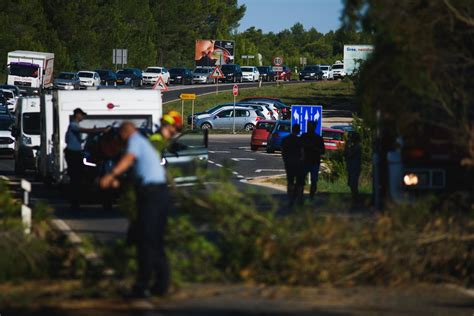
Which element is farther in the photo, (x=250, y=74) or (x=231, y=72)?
(x=250, y=74)

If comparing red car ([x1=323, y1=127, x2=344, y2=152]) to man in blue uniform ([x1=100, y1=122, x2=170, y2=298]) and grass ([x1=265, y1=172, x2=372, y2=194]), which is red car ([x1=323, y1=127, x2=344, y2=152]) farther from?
man in blue uniform ([x1=100, y1=122, x2=170, y2=298])

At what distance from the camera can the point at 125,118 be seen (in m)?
23.5

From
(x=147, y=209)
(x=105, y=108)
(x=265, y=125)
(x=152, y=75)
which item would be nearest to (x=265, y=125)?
(x=265, y=125)

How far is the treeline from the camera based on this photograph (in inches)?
3329

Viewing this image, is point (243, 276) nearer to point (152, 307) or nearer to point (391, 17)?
point (152, 307)

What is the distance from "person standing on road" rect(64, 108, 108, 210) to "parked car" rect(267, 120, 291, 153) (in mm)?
23249

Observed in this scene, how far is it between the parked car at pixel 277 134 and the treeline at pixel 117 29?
54.4 ft

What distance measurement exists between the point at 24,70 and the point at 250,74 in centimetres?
3889

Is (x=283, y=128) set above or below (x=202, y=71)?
below

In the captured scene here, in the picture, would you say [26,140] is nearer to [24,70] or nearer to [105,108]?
[105,108]

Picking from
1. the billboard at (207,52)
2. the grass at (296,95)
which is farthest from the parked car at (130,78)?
the billboard at (207,52)

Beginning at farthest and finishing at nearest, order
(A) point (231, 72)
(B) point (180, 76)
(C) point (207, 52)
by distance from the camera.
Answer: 1. (C) point (207, 52)
2. (A) point (231, 72)
3. (B) point (180, 76)

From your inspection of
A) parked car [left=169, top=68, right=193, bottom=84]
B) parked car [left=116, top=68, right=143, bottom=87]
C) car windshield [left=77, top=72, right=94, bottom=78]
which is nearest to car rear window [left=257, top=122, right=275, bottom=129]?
car windshield [left=77, top=72, right=94, bottom=78]

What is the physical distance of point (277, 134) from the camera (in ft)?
148
